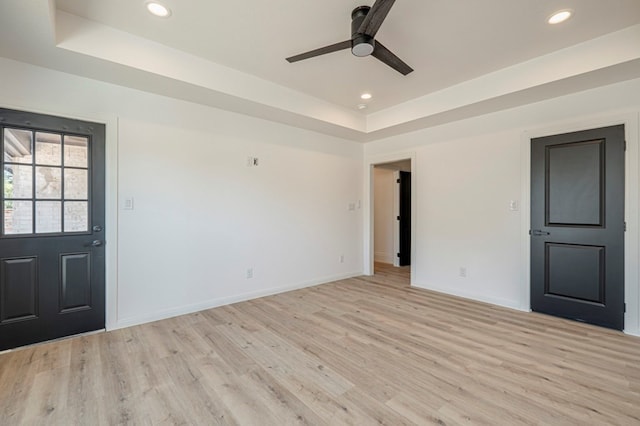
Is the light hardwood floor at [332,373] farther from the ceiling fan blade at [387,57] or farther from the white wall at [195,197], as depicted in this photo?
the ceiling fan blade at [387,57]

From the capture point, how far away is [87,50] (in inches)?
95.5

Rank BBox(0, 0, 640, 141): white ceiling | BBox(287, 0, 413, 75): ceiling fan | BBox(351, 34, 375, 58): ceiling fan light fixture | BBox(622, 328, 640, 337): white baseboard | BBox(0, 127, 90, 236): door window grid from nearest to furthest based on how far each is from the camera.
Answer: BBox(287, 0, 413, 75): ceiling fan < BBox(351, 34, 375, 58): ceiling fan light fixture < BBox(0, 0, 640, 141): white ceiling < BBox(0, 127, 90, 236): door window grid < BBox(622, 328, 640, 337): white baseboard

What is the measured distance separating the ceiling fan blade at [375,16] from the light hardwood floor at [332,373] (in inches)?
98.8

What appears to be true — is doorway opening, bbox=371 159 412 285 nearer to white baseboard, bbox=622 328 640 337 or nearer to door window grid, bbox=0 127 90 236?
white baseboard, bbox=622 328 640 337

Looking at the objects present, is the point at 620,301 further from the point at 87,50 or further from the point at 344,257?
the point at 87,50

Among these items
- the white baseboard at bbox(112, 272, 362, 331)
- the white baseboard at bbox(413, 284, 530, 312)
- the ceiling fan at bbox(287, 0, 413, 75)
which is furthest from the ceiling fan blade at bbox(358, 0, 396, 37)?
the white baseboard at bbox(413, 284, 530, 312)

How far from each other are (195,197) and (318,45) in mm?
2188

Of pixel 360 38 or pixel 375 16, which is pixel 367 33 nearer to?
pixel 360 38

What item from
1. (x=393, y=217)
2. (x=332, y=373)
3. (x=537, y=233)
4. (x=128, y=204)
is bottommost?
(x=332, y=373)

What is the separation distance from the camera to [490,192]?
12.6 ft

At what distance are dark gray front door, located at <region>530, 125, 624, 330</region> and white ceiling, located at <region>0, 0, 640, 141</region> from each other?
2.14 feet

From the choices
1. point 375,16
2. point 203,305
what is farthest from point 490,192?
point 203,305

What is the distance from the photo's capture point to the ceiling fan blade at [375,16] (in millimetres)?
1804

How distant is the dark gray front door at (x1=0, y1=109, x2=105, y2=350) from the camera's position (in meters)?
2.54
